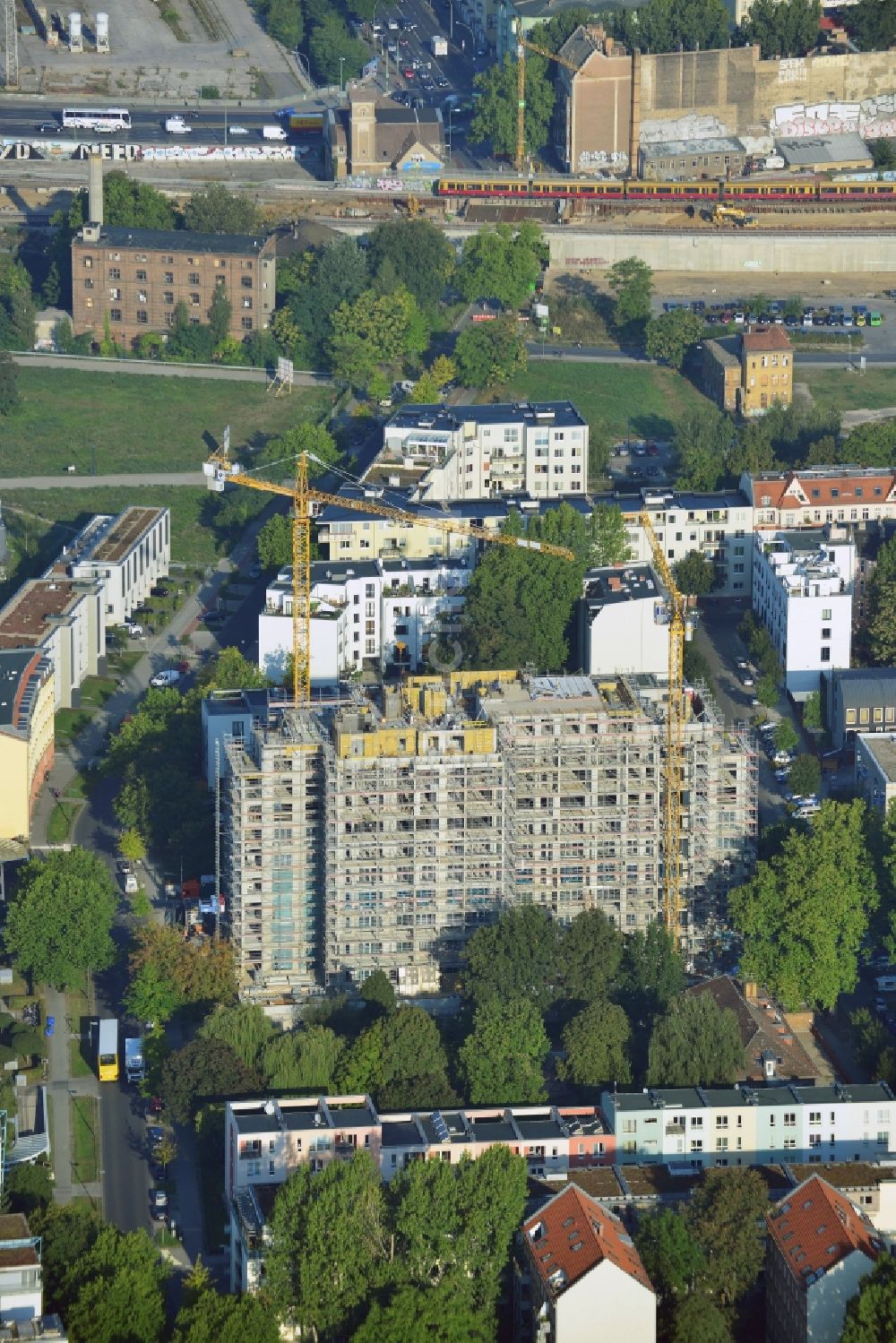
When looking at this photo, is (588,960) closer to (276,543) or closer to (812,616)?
(812,616)

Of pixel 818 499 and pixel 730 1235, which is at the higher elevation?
pixel 818 499

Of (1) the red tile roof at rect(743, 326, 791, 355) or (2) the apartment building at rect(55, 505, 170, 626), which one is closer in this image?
(2) the apartment building at rect(55, 505, 170, 626)

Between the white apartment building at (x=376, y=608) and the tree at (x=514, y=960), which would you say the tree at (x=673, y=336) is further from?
the tree at (x=514, y=960)

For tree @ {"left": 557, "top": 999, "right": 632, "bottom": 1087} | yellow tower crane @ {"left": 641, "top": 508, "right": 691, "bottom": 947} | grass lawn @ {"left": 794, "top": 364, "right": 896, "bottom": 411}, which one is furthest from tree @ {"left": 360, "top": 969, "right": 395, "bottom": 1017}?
grass lawn @ {"left": 794, "top": 364, "right": 896, "bottom": 411}

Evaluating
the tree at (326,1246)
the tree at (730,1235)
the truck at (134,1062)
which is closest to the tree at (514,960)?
the truck at (134,1062)

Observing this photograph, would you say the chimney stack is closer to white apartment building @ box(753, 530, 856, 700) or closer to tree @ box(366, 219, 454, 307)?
tree @ box(366, 219, 454, 307)

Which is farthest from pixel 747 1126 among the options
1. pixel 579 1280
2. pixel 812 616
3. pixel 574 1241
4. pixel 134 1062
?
pixel 812 616
